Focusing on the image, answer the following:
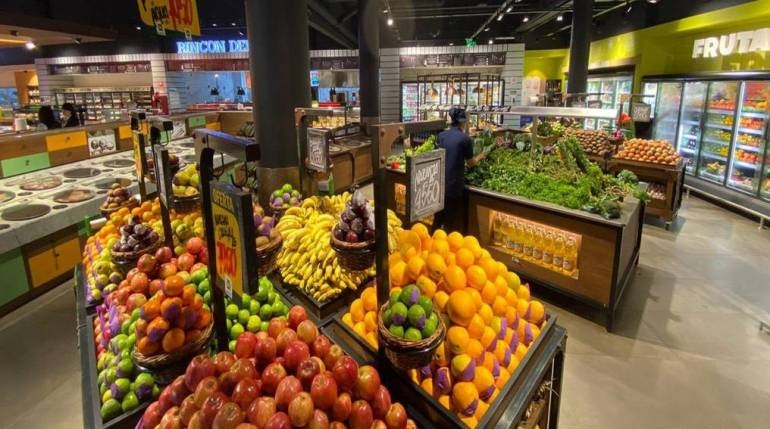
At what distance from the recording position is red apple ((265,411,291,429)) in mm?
1170

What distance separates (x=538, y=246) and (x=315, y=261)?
2564mm

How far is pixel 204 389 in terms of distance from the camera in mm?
1288

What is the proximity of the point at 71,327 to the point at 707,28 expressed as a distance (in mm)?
11010

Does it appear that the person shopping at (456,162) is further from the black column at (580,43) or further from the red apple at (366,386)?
the black column at (580,43)

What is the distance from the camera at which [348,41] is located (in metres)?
19.0

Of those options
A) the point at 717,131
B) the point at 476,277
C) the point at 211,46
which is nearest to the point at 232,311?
the point at 476,277

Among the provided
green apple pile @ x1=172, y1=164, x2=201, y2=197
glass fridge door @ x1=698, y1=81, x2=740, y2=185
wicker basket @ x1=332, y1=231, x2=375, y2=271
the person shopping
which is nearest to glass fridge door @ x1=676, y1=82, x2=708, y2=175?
glass fridge door @ x1=698, y1=81, x2=740, y2=185

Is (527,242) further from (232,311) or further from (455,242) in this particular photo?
(232,311)

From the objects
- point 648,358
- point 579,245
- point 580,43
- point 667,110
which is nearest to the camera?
point 648,358

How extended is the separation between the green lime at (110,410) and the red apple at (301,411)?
2.79 ft

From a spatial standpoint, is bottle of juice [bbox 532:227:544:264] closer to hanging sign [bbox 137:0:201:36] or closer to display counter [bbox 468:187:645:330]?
display counter [bbox 468:187:645:330]

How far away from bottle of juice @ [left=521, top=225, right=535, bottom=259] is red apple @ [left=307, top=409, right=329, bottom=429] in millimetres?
3495

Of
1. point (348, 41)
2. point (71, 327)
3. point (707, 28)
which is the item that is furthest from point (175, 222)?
point (348, 41)

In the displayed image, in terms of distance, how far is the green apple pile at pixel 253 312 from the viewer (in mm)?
1867
